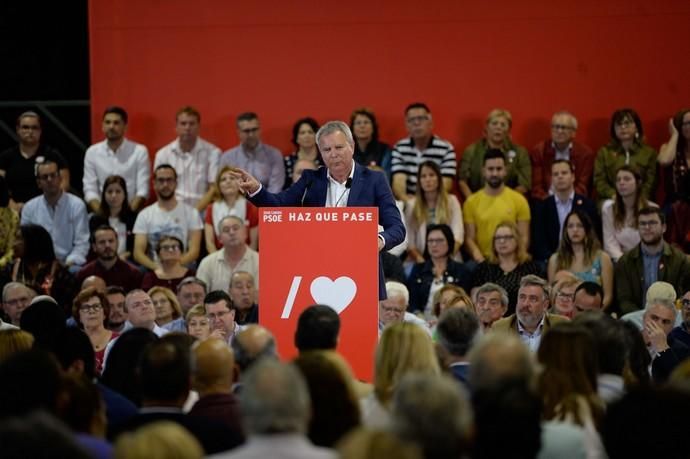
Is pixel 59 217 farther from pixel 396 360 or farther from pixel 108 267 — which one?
pixel 396 360

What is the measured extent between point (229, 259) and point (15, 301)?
5.11ft

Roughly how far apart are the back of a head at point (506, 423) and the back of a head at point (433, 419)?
13.8 inches

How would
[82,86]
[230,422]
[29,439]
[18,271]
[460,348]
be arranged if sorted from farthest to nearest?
[82,86], [18,271], [460,348], [230,422], [29,439]

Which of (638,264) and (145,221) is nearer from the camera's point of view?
(638,264)

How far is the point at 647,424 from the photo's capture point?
408 centimetres

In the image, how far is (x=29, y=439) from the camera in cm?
361

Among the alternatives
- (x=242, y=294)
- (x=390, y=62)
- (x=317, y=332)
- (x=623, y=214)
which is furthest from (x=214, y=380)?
(x=390, y=62)

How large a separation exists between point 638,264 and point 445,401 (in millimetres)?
5422

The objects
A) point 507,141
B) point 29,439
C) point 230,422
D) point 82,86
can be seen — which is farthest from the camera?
point 82,86

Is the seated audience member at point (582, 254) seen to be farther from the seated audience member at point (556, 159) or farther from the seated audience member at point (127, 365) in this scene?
the seated audience member at point (127, 365)

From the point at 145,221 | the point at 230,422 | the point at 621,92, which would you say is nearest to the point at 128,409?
the point at 230,422

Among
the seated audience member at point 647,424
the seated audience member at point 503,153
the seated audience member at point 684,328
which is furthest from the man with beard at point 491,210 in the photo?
the seated audience member at point 647,424

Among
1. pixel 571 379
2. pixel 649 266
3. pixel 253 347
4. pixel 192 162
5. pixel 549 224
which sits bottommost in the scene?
pixel 571 379

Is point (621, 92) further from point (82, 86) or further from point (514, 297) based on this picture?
point (82, 86)
